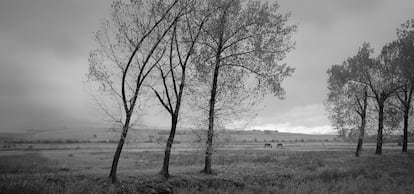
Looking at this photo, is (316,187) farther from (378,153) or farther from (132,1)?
(378,153)

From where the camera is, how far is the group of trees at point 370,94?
1448 inches

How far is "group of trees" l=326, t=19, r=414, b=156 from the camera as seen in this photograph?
36781 mm

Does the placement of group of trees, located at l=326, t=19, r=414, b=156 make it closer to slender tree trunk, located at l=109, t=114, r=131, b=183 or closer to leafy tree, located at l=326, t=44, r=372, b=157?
leafy tree, located at l=326, t=44, r=372, b=157

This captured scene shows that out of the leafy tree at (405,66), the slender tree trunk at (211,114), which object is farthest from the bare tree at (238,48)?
the leafy tree at (405,66)

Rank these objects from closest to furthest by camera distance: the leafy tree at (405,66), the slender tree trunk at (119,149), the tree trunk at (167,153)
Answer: the slender tree trunk at (119,149), the tree trunk at (167,153), the leafy tree at (405,66)

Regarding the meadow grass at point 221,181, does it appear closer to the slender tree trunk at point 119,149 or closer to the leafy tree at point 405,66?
the slender tree trunk at point 119,149

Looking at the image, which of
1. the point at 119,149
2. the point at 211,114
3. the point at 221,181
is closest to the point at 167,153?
the point at 119,149

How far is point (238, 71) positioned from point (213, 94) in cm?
253

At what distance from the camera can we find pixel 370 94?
126 feet

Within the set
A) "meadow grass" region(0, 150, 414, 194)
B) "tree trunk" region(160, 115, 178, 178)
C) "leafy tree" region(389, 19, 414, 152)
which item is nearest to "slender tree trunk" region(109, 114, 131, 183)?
"meadow grass" region(0, 150, 414, 194)

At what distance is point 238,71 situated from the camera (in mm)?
20812

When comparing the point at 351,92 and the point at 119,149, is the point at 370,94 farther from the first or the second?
the point at 119,149

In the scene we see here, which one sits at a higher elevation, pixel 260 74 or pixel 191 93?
pixel 260 74

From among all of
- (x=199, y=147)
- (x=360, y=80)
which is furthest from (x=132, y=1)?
(x=360, y=80)
